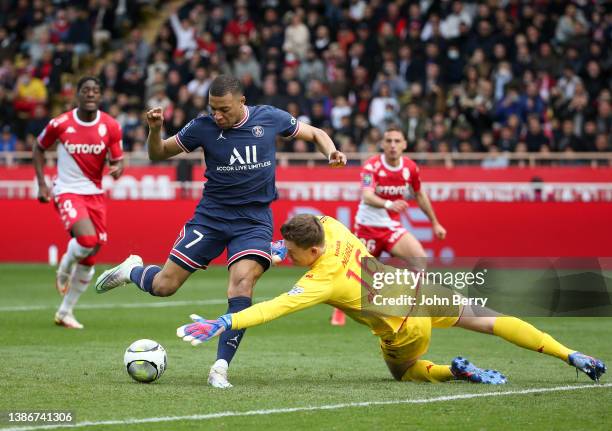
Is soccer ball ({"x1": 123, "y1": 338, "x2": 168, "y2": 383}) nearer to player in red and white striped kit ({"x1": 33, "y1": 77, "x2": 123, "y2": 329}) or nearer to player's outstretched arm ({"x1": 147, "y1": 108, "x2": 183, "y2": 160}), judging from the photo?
player's outstretched arm ({"x1": 147, "y1": 108, "x2": 183, "y2": 160})

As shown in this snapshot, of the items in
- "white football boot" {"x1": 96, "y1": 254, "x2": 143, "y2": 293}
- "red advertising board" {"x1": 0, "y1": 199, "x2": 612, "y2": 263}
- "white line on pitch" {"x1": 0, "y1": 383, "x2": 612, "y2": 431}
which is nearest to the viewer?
"white line on pitch" {"x1": 0, "y1": 383, "x2": 612, "y2": 431}

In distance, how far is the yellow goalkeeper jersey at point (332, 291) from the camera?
26.2 feet

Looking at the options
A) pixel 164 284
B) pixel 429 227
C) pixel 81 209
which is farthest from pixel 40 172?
pixel 429 227

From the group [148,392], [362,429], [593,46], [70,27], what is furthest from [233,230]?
[70,27]

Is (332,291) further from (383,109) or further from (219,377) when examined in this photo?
(383,109)

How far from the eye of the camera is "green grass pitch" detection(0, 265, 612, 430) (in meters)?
7.33

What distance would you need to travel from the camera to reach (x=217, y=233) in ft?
30.6

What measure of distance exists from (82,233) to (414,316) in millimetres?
5669

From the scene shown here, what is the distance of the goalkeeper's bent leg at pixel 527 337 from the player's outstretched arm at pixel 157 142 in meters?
2.91

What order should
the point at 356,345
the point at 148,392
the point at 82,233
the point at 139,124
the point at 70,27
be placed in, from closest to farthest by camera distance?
the point at 148,392 → the point at 356,345 → the point at 82,233 → the point at 139,124 → the point at 70,27

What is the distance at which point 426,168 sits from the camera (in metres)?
22.1

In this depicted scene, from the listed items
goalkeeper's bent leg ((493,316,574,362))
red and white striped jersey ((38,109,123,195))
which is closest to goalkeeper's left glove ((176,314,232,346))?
goalkeeper's bent leg ((493,316,574,362))

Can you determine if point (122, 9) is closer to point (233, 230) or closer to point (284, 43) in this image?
point (284, 43)

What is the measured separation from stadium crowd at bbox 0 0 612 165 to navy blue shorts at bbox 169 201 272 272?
46.0 ft
